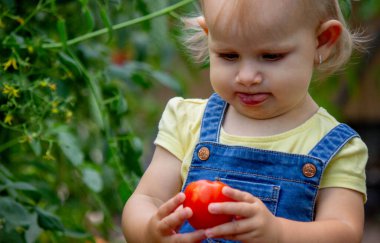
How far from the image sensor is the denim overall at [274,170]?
1662 millimetres

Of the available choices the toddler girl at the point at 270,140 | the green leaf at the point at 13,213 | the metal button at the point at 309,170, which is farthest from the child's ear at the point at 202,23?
the green leaf at the point at 13,213

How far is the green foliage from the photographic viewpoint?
2.09 meters

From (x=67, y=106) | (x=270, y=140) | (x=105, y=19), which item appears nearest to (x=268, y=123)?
(x=270, y=140)

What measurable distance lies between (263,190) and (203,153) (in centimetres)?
15

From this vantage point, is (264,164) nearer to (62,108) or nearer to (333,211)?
(333,211)

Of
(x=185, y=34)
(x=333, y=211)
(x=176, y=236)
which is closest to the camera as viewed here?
(x=176, y=236)

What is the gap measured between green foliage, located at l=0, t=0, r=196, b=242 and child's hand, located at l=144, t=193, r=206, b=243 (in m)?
0.45

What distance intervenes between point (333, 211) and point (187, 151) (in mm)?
328

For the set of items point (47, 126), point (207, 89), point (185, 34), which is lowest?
point (207, 89)

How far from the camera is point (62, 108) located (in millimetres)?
2119

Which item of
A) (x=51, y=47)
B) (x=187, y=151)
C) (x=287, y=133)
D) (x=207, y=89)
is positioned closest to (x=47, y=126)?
(x=51, y=47)

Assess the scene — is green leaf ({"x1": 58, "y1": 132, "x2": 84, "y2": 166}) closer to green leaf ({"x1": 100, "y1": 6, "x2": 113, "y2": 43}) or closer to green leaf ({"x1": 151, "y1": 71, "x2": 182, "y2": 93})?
green leaf ({"x1": 100, "y1": 6, "x2": 113, "y2": 43})

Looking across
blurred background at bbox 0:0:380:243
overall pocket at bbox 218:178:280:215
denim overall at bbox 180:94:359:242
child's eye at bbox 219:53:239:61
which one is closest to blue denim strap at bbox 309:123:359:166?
denim overall at bbox 180:94:359:242

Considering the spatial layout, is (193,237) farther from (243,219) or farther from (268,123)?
(268,123)
